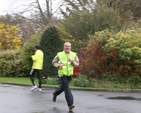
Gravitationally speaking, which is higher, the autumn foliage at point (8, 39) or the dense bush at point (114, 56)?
the autumn foliage at point (8, 39)

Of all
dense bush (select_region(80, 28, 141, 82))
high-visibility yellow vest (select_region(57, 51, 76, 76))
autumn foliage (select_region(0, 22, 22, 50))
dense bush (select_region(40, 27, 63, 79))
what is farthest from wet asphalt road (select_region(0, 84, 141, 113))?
autumn foliage (select_region(0, 22, 22, 50))

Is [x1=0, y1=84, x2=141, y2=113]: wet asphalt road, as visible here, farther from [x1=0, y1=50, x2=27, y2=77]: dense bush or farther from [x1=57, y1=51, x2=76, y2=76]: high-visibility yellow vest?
[x1=0, y1=50, x2=27, y2=77]: dense bush

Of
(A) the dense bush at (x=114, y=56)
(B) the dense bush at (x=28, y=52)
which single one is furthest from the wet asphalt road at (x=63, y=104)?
(B) the dense bush at (x=28, y=52)

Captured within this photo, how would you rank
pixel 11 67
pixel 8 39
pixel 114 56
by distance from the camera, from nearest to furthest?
pixel 114 56 < pixel 11 67 < pixel 8 39

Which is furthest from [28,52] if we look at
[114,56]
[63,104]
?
[63,104]

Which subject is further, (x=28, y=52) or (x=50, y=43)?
(x=28, y=52)

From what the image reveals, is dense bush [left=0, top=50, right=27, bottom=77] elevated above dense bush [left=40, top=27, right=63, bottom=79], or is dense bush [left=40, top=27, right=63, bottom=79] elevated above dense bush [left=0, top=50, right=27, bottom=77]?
dense bush [left=40, top=27, right=63, bottom=79]

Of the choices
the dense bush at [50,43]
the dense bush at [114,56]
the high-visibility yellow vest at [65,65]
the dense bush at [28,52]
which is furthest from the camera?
the dense bush at [28,52]

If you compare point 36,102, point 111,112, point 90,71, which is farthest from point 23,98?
point 90,71

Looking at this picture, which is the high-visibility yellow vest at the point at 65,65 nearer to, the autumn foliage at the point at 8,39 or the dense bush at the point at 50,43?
the dense bush at the point at 50,43

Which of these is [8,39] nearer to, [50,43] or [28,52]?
[28,52]

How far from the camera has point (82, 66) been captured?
18625 mm

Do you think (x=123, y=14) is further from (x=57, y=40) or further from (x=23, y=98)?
(x=23, y=98)

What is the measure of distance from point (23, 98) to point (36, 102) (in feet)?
4.22
